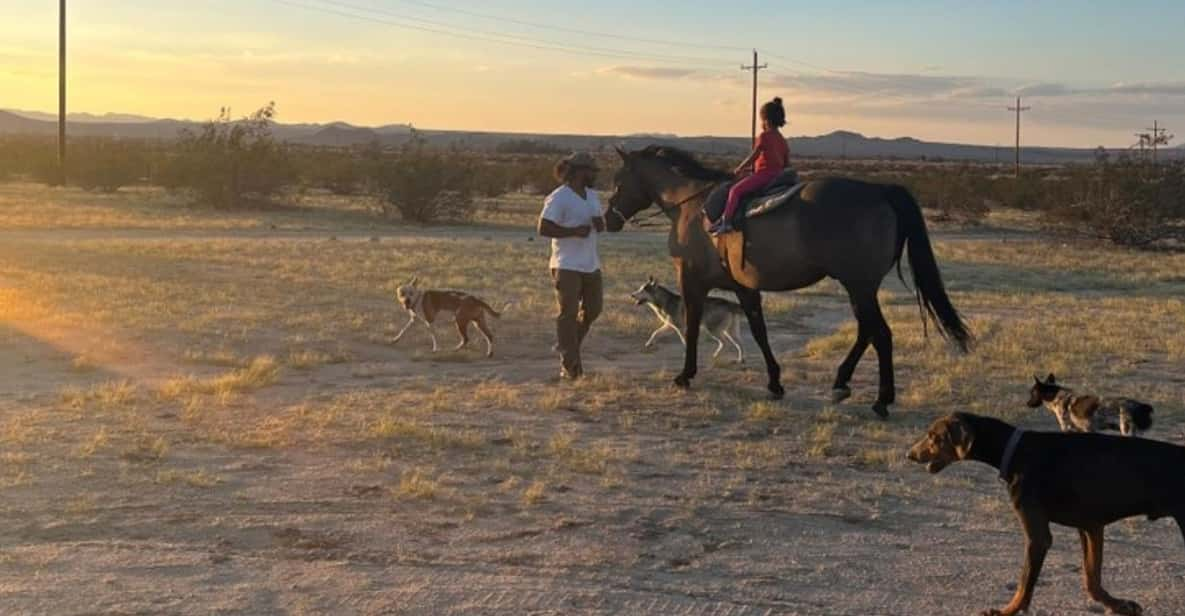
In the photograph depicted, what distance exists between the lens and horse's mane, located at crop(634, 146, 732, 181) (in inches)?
478

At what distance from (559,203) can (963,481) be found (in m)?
4.68

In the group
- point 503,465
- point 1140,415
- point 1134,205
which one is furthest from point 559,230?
point 1134,205

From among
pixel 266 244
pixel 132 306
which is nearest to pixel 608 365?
pixel 132 306

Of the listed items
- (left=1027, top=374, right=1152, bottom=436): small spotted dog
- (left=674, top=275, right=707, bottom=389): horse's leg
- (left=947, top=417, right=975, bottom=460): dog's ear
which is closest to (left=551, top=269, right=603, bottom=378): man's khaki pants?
(left=674, top=275, right=707, bottom=389): horse's leg

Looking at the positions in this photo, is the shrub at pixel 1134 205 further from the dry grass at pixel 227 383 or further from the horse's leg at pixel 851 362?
the dry grass at pixel 227 383

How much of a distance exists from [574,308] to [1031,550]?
6.83 metres

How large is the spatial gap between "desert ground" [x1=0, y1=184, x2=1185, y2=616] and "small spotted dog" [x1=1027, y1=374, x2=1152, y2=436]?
556 mm

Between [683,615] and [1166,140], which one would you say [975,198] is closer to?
[1166,140]

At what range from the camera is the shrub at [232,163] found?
4562 cm

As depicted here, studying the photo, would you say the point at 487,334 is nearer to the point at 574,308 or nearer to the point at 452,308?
the point at 452,308

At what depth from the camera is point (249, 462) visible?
863 centimetres

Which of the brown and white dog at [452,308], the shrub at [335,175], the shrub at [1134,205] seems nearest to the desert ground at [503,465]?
the brown and white dog at [452,308]

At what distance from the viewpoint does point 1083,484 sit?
5.59m

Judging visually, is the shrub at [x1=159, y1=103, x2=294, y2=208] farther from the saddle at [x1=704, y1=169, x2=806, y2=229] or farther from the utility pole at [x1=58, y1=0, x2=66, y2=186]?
the saddle at [x1=704, y1=169, x2=806, y2=229]
